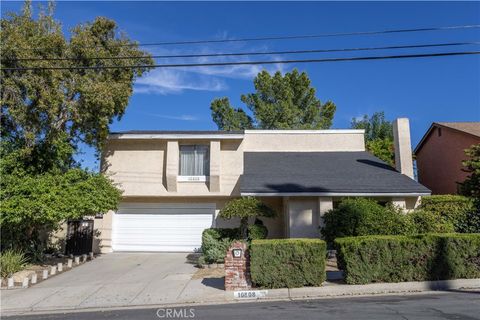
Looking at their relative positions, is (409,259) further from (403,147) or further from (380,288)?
(403,147)

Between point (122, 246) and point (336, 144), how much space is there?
1199cm

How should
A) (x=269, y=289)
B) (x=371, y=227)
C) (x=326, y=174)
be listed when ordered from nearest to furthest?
(x=269, y=289)
(x=371, y=227)
(x=326, y=174)

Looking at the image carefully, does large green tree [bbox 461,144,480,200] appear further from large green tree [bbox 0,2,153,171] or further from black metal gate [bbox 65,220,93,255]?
black metal gate [bbox 65,220,93,255]

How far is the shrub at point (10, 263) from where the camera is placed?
13.0 metres

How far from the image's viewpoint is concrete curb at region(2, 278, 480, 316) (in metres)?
9.63

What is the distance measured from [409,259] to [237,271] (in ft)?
14.8

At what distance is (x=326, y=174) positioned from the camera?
1789 cm

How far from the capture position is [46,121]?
Result: 15.0 meters

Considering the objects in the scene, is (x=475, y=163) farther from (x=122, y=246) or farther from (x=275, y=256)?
(x=122, y=246)

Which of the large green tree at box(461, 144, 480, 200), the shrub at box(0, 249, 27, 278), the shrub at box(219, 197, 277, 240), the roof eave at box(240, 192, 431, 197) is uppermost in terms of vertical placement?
the large green tree at box(461, 144, 480, 200)

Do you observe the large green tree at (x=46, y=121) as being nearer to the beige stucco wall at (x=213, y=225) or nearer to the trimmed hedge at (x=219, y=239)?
the beige stucco wall at (x=213, y=225)

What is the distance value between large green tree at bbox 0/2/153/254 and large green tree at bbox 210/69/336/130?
17.9 metres

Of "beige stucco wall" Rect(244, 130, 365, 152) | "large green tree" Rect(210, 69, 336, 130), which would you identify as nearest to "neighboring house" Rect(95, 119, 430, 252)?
"beige stucco wall" Rect(244, 130, 365, 152)

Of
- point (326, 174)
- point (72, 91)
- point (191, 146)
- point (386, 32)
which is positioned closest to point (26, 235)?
point (72, 91)
